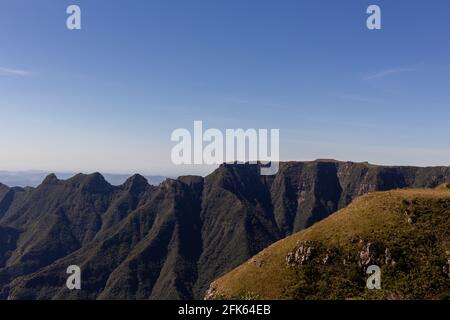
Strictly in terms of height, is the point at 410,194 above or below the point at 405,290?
above

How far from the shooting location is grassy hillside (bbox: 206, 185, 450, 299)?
108 m

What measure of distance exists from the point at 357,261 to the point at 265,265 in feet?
93.8

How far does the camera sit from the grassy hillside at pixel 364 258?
10825 cm

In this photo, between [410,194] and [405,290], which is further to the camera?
[410,194]

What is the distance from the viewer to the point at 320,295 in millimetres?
112188

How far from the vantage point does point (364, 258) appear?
A: 117625 mm

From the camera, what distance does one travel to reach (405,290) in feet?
343
